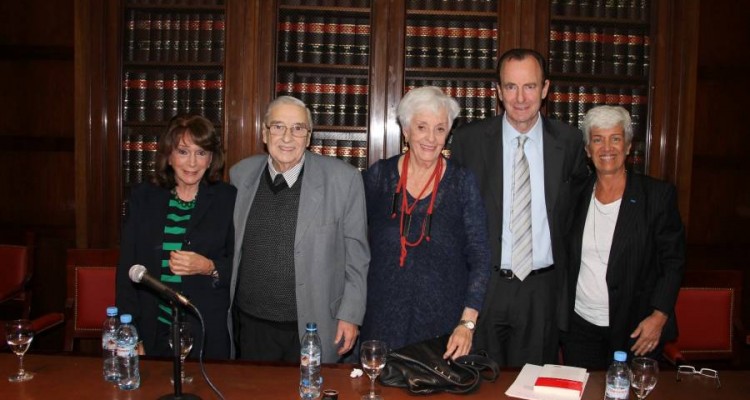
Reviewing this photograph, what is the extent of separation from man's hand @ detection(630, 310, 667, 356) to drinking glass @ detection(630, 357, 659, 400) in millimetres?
784

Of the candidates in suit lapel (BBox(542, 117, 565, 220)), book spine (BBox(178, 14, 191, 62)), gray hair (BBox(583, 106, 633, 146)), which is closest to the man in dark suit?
suit lapel (BBox(542, 117, 565, 220))

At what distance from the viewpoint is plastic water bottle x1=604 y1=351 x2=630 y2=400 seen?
166 centimetres

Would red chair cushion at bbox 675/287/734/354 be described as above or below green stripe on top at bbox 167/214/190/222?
below

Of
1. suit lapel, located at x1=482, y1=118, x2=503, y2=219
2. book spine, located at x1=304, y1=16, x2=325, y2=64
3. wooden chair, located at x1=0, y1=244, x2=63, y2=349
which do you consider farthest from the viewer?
book spine, located at x1=304, y1=16, x2=325, y2=64

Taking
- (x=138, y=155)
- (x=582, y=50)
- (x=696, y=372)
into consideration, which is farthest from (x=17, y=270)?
(x=582, y=50)

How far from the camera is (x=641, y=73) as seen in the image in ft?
12.3

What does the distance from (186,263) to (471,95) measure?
2.17 metres

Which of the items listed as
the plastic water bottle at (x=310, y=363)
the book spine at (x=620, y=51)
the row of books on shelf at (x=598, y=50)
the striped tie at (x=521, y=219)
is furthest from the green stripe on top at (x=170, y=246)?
the book spine at (x=620, y=51)

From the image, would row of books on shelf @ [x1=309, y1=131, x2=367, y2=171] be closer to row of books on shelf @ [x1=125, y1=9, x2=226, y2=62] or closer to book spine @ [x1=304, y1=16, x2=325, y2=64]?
book spine @ [x1=304, y1=16, x2=325, y2=64]

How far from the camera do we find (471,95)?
12.3ft

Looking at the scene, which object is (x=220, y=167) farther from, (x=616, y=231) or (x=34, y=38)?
(x=34, y=38)

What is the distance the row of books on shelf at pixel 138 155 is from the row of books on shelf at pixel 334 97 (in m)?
0.85

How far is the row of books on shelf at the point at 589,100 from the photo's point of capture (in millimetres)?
3748

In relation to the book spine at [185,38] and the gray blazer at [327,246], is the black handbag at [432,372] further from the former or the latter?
the book spine at [185,38]
